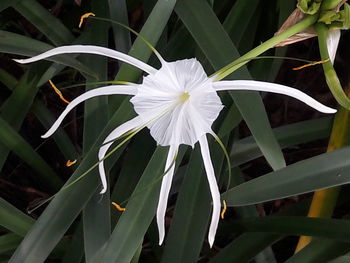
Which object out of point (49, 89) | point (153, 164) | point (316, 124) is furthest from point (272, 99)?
point (153, 164)

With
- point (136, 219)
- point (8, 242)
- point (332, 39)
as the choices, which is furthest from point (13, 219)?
point (332, 39)

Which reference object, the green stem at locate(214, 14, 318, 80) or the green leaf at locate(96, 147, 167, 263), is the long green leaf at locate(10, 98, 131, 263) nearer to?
the green leaf at locate(96, 147, 167, 263)

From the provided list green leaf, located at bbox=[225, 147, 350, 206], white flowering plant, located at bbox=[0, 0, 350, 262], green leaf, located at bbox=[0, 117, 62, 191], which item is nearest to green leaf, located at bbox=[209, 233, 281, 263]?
white flowering plant, located at bbox=[0, 0, 350, 262]

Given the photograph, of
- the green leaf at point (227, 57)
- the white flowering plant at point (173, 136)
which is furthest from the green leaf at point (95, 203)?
the green leaf at point (227, 57)

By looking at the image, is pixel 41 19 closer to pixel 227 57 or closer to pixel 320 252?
pixel 227 57

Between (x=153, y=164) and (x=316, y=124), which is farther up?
(x=316, y=124)

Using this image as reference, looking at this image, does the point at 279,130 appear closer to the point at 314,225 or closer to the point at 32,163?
the point at 314,225

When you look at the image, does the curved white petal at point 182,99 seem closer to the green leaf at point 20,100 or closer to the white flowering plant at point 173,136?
the white flowering plant at point 173,136

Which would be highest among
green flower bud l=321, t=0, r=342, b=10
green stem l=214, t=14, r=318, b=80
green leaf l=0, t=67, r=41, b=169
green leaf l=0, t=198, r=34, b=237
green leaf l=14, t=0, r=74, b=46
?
green leaf l=14, t=0, r=74, b=46
